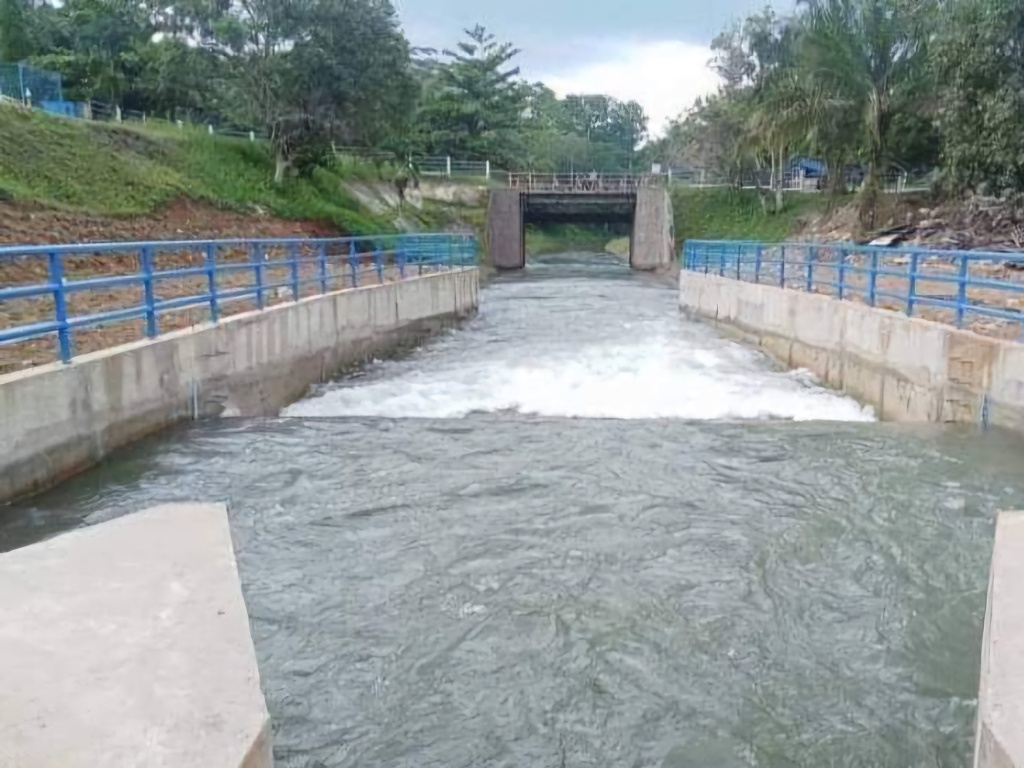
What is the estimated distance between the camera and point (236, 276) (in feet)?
63.9

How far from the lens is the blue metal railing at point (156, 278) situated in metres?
7.19

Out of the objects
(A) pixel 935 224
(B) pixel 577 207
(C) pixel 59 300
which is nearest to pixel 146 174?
(C) pixel 59 300

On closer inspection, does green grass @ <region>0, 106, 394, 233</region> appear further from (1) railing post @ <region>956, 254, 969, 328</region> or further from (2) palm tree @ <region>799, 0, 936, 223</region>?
(1) railing post @ <region>956, 254, 969, 328</region>

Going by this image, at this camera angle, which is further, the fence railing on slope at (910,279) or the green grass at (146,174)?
the green grass at (146,174)

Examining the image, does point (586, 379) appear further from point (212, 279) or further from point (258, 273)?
point (212, 279)

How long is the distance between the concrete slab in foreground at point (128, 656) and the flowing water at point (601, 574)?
662 millimetres

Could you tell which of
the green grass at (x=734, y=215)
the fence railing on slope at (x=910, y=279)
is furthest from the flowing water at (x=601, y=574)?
the green grass at (x=734, y=215)

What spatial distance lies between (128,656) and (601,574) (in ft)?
9.68

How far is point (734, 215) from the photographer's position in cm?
4600

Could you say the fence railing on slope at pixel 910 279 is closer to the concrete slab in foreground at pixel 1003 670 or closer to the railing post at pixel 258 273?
the concrete slab in foreground at pixel 1003 670

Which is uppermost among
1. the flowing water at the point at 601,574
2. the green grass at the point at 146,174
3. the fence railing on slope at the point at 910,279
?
the green grass at the point at 146,174

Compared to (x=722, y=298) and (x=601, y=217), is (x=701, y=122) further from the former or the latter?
(x=722, y=298)

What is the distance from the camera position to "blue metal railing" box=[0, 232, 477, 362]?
719 centimetres

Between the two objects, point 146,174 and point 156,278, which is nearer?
point 156,278
